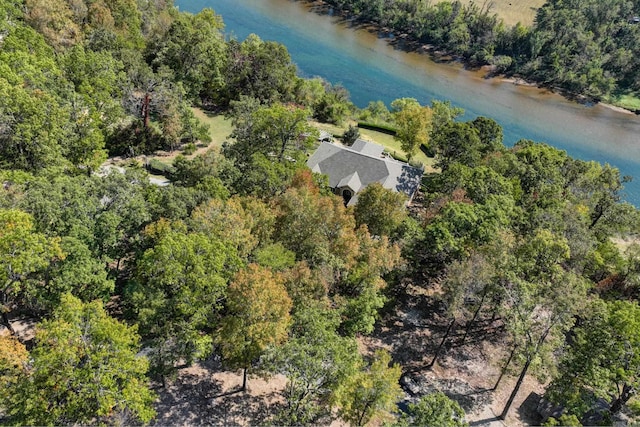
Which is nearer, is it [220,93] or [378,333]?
[378,333]

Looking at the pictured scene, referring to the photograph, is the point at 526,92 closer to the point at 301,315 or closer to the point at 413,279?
the point at 413,279

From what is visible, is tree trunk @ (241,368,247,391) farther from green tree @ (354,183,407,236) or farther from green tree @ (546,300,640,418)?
green tree @ (546,300,640,418)

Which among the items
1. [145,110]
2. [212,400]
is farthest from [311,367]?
[145,110]

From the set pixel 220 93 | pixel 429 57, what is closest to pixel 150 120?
pixel 220 93

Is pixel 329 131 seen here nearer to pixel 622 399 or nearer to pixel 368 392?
pixel 622 399

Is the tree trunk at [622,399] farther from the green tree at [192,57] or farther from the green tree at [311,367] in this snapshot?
the green tree at [192,57]

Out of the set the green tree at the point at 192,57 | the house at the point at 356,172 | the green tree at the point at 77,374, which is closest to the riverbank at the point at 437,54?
the green tree at the point at 192,57

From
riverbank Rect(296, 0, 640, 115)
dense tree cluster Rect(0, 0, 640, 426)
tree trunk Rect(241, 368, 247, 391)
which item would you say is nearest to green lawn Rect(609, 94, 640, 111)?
riverbank Rect(296, 0, 640, 115)
